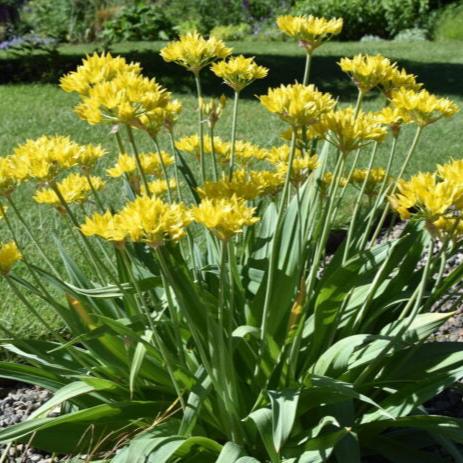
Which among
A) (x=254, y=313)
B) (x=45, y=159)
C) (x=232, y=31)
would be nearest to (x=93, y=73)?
(x=45, y=159)

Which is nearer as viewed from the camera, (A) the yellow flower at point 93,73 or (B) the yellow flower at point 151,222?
(B) the yellow flower at point 151,222

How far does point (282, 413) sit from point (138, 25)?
12144 millimetres

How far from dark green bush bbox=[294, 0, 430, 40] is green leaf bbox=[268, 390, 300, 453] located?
14288 millimetres

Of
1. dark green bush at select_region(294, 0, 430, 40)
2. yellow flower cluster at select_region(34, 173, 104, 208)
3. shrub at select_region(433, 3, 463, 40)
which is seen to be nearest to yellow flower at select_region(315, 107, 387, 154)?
yellow flower cluster at select_region(34, 173, 104, 208)

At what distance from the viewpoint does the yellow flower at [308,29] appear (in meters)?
2.07

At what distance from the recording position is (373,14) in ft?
51.1

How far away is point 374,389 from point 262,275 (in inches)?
17.8

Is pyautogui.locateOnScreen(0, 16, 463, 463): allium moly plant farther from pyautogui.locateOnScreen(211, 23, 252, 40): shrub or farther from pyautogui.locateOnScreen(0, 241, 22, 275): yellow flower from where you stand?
pyautogui.locateOnScreen(211, 23, 252, 40): shrub

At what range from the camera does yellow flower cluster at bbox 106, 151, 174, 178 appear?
2.31m

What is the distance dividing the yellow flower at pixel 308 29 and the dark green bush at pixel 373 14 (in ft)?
45.4

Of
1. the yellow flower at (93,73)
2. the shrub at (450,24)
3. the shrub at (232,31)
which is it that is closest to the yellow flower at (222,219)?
the yellow flower at (93,73)

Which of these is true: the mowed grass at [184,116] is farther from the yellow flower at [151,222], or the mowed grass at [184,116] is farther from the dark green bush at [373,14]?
the dark green bush at [373,14]

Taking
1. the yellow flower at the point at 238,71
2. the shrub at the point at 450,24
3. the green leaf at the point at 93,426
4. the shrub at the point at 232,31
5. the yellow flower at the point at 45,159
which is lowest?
the shrub at the point at 232,31

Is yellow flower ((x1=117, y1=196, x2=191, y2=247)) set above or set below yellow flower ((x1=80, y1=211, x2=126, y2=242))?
above
